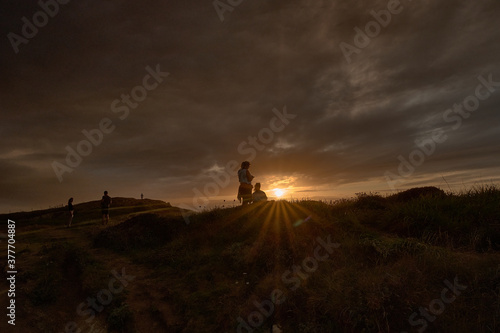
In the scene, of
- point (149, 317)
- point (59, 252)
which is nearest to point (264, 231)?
point (149, 317)

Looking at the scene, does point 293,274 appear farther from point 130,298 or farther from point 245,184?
point 245,184

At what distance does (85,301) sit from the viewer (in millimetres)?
8750

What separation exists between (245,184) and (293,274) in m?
9.08

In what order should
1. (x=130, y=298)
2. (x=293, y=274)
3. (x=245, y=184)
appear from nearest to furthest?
(x=293, y=274) → (x=130, y=298) → (x=245, y=184)

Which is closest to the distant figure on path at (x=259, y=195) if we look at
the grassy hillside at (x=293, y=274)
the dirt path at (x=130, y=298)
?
the grassy hillside at (x=293, y=274)

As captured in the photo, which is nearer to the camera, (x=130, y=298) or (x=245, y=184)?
(x=130, y=298)

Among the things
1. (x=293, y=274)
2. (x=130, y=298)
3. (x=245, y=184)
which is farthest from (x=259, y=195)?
(x=130, y=298)

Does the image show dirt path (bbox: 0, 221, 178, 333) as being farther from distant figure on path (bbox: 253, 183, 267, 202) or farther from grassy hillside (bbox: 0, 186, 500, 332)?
distant figure on path (bbox: 253, 183, 267, 202)

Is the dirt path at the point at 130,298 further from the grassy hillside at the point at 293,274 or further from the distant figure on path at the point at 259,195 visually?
the distant figure on path at the point at 259,195

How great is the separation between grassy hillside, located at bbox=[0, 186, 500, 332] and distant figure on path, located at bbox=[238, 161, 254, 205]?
2.27 m

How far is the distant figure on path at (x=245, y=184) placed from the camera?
16.8 meters

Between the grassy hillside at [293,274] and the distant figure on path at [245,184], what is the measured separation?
2.27m

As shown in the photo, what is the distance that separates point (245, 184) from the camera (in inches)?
666

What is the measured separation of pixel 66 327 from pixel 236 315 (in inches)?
182
